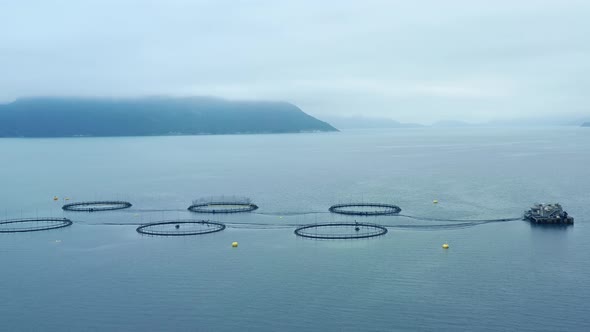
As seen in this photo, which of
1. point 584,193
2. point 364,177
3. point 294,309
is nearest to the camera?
point 294,309

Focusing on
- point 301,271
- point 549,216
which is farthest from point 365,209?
point 301,271

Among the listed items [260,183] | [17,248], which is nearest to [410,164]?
[260,183]

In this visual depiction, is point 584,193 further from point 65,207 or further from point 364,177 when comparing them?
point 65,207

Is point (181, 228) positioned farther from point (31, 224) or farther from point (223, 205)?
point (31, 224)

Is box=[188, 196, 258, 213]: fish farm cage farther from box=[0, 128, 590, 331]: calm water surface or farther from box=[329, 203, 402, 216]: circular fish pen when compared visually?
box=[329, 203, 402, 216]: circular fish pen

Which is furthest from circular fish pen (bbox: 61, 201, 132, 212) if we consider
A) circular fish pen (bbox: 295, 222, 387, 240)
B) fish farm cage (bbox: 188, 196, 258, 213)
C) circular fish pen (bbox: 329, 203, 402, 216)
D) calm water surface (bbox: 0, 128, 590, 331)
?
circular fish pen (bbox: 329, 203, 402, 216)

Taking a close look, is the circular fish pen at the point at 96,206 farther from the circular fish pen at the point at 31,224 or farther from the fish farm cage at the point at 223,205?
the fish farm cage at the point at 223,205
